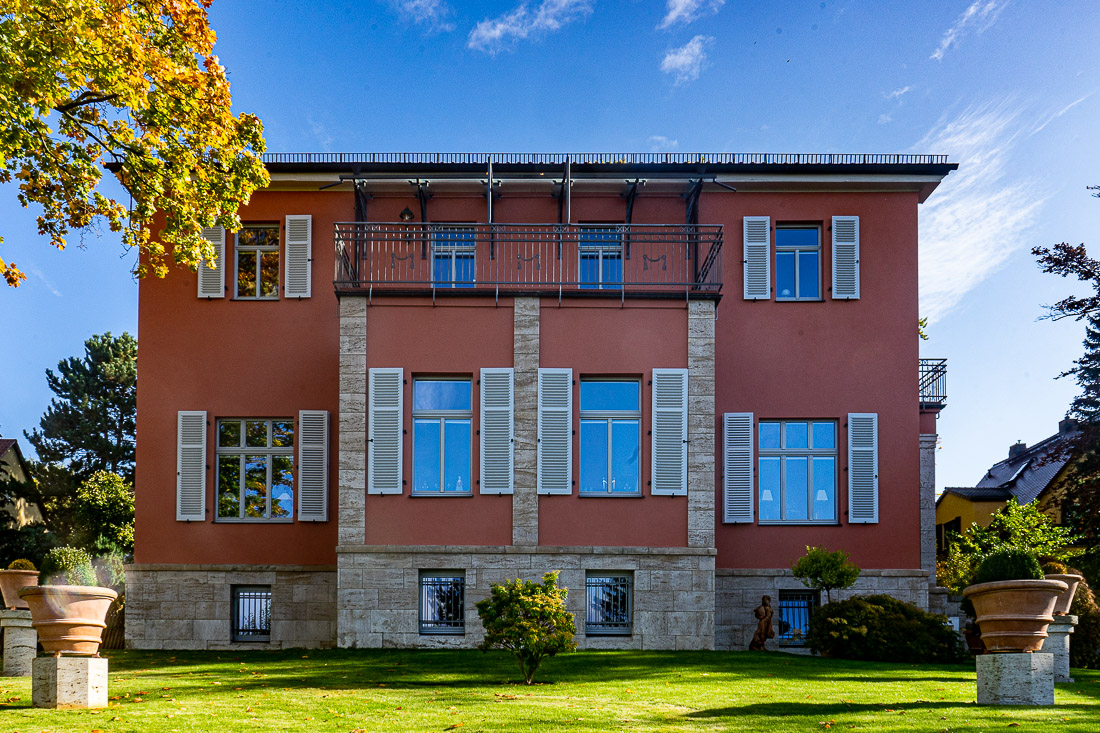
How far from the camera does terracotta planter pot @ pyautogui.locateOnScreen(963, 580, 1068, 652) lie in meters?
9.42

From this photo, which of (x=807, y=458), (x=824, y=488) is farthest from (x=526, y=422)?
(x=824, y=488)

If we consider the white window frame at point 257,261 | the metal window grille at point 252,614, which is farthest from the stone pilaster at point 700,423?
the white window frame at point 257,261

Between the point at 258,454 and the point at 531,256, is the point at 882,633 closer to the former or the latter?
the point at 531,256

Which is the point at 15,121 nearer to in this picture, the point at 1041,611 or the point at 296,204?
the point at 296,204

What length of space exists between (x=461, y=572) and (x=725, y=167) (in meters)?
8.58

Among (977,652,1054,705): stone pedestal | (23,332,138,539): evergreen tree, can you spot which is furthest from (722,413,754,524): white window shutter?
(23,332,138,539): evergreen tree

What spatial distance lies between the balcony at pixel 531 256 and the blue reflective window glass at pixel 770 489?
3.46 metres

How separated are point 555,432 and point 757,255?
549 cm

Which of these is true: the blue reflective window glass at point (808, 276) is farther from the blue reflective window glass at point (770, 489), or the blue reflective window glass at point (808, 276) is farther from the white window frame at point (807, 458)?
the blue reflective window glass at point (770, 489)

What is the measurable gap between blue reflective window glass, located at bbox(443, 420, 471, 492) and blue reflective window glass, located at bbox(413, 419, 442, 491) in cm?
13

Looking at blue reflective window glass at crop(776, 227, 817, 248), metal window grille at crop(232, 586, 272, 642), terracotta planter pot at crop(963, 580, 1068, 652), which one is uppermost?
blue reflective window glass at crop(776, 227, 817, 248)

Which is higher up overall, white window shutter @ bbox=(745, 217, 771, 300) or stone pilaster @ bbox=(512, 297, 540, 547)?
white window shutter @ bbox=(745, 217, 771, 300)

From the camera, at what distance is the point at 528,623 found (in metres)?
11.4

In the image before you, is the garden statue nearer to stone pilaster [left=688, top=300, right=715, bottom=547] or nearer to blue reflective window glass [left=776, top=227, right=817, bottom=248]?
stone pilaster [left=688, top=300, right=715, bottom=547]
